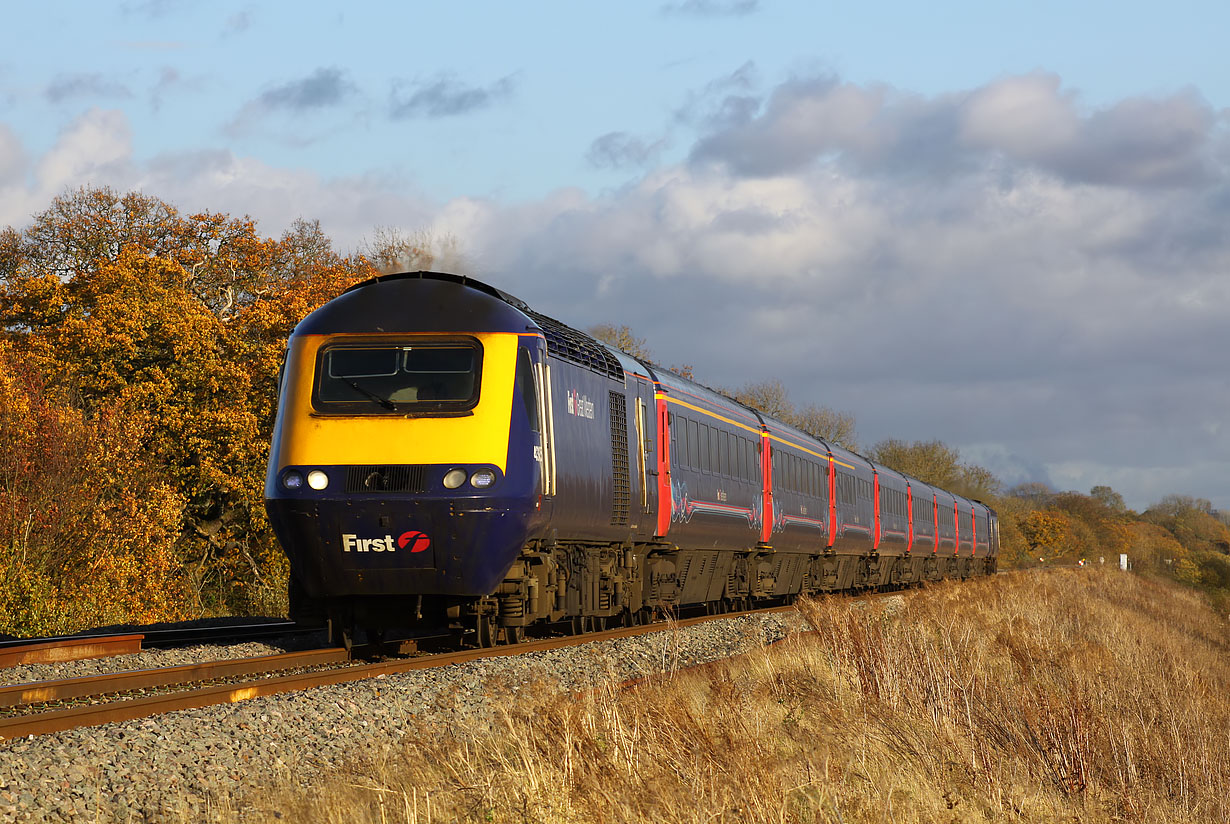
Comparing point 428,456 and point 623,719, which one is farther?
point 428,456

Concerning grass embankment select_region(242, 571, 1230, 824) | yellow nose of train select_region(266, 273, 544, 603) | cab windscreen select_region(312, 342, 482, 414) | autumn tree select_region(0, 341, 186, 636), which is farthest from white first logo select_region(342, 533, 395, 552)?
autumn tree select_region(0, 341, 186, 636)

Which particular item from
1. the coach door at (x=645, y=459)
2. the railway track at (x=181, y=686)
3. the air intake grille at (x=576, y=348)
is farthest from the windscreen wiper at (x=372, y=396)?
the coach door at (x=645, y=459)

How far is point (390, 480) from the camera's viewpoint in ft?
39.9

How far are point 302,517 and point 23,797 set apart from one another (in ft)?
20.0

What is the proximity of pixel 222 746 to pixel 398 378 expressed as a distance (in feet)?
17.8

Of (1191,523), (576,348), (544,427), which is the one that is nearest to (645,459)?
(576,348)

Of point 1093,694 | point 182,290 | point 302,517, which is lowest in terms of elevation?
point 1093,694

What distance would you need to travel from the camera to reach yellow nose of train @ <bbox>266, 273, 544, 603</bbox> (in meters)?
12.1

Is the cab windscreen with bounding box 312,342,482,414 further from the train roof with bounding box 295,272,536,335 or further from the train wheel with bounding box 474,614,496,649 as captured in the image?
the train wheel with bounding box 474,614,496,649

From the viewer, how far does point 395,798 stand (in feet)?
20.5

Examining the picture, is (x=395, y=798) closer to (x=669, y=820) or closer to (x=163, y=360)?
(x=669, y=820)

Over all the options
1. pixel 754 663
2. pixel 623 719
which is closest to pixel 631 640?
pixel 754 663

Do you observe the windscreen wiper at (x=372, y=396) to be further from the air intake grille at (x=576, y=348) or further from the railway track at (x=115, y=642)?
the railway track at (x=115, y=642)

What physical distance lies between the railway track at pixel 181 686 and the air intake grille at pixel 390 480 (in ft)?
5.34
